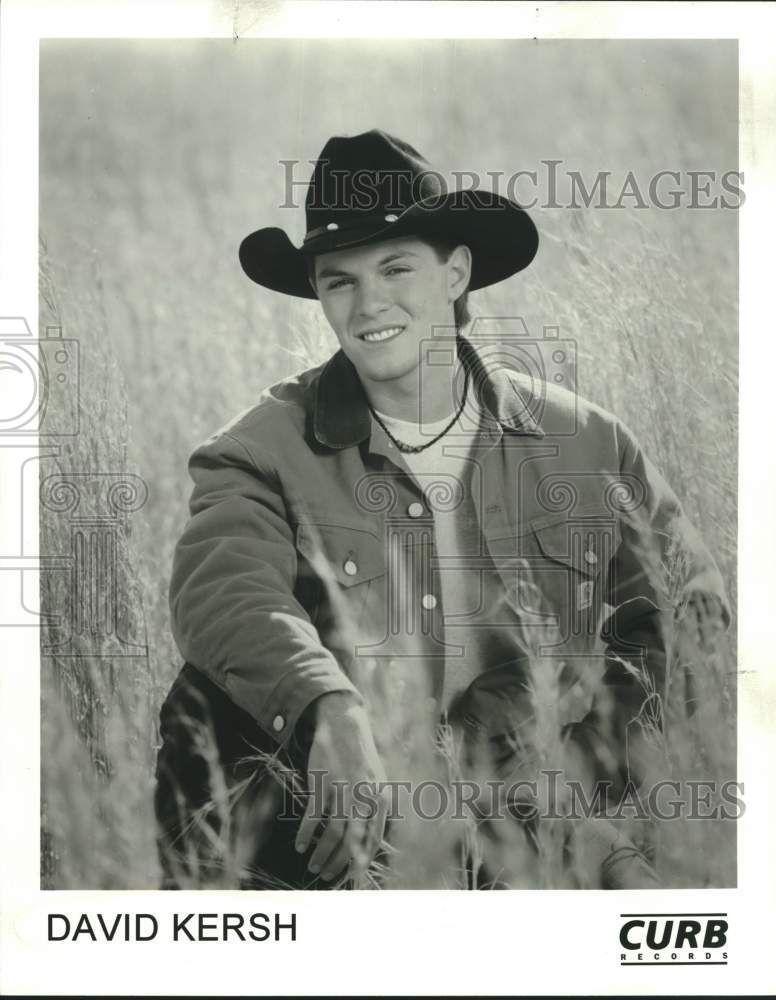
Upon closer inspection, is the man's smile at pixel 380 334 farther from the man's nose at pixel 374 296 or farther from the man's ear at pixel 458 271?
the man's ear at pixel 458 271

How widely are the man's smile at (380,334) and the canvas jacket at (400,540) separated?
0.30 feet

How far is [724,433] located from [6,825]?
8.38 ft

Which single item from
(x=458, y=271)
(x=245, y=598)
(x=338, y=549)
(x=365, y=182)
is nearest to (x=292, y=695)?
(x=245, y=598)

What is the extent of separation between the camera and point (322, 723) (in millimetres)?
3217

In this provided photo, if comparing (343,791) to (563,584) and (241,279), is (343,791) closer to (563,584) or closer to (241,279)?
(563,584)

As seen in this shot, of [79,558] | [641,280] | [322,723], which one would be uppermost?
[641,280]

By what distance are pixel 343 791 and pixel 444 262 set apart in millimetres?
1630

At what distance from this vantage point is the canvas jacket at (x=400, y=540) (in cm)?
327

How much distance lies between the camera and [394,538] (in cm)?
330

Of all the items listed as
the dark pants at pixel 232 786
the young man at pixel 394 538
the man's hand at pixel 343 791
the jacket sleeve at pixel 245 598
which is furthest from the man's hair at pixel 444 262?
the man's hand at pixel 343 791

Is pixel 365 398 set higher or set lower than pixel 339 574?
higher

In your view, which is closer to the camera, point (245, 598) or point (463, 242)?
point (245, 598)
